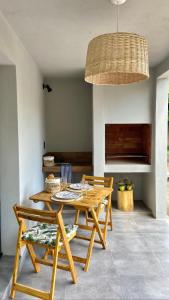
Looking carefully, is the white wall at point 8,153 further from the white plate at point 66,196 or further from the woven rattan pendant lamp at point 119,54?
the woven rattan pendant lamp at point 119,54

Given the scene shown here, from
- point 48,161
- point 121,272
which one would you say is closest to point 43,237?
point 121,272

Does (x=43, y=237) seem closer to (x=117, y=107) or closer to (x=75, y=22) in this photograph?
(x=75, y=22)

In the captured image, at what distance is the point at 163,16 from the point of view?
6.95ft

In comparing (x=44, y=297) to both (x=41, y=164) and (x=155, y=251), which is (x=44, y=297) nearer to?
(x=155, y=251)

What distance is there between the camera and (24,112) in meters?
2.89

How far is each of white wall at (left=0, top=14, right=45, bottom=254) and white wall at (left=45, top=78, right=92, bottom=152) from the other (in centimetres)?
114

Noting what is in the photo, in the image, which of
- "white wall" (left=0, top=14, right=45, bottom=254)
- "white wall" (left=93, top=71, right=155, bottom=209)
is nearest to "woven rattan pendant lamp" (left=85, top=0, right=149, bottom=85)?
"white wall" (left=0, top=14, right=45, bottom=254)

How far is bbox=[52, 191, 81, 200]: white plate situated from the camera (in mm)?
2655

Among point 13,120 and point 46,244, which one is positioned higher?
point 13,120

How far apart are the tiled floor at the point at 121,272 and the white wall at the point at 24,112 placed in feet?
2.36

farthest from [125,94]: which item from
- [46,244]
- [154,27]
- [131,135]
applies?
[46,244]

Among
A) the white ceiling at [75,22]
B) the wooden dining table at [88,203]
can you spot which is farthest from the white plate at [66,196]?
the white ceiling at [75,22]

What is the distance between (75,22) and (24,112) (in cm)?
115

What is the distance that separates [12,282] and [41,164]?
2.19 meters
